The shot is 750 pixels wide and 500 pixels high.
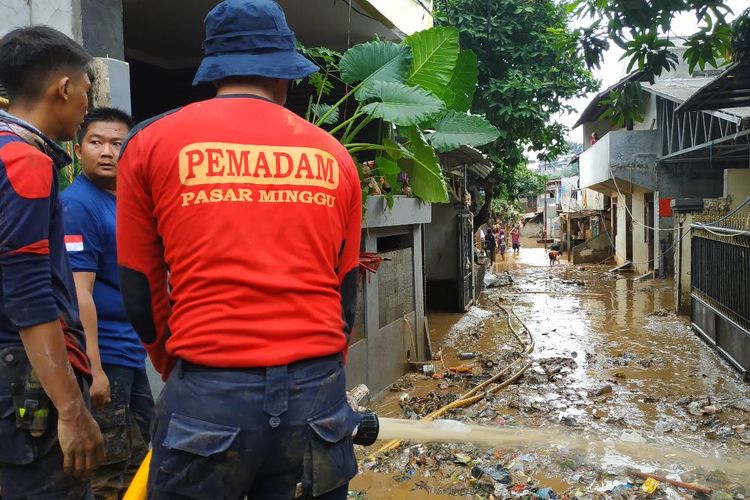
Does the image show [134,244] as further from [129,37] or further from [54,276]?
[129,37]

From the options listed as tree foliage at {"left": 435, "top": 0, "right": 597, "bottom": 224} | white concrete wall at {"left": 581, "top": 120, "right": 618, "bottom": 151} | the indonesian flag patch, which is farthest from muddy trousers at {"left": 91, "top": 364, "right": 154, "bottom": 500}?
white concrete wall at {"left": 581, "top": 120, "right": 618, "bottom": 151}

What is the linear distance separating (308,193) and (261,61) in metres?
0.41

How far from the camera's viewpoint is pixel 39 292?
1770 millimetres

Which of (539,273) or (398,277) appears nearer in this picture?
(398,277)

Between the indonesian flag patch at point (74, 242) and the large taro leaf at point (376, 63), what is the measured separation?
3.50m

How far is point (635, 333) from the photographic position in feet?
37.3

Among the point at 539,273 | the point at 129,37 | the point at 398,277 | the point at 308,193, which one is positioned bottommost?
the point at 539,273

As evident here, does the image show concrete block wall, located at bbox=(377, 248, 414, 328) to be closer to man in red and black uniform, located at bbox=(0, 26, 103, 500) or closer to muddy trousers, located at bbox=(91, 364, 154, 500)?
muddy trousers, located at bbox=(91, 364, 154, 500)

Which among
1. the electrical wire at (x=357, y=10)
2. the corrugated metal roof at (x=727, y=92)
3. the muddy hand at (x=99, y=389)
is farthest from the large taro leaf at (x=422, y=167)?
the muddy hand at (x=99, y=389)

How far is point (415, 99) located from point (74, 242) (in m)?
3.40

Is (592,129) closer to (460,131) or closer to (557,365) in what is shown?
(557,365)

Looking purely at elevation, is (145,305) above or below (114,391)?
above

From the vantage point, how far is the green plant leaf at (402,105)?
5.19 m

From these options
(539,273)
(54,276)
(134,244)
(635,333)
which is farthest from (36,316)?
(539,273)
